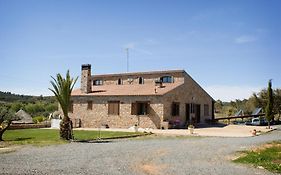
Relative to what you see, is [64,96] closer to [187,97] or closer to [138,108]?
[138,108]

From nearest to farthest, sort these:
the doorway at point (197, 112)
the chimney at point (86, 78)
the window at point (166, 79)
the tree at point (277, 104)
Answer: the chimney at point (86, 78) < the window at point (166, 79) < the doorway at point (197, 112) < the tree at point (277, 104)

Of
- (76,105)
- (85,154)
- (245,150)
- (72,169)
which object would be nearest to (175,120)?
(76,105)

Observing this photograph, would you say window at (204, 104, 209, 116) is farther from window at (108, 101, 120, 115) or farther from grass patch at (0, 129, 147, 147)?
grass patch at (0, 129, 147, 147)

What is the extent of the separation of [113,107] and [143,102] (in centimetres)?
335

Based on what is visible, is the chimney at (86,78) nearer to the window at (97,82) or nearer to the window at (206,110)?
the window at (97,82)

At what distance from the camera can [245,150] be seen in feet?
51.5

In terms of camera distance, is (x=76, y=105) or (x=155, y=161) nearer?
(x=155, y=161)

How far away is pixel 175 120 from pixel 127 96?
511cm

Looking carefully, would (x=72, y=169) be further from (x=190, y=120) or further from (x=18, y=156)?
(x=190, y=120)

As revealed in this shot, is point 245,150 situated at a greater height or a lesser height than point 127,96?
lesser

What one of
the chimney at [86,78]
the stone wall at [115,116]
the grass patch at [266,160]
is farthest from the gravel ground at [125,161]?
the chimney at [86,78]

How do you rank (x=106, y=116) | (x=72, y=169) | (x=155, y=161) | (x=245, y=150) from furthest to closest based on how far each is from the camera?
1. (x=106, y=116)
2. (x=245, y=150)
3. (x=155, y=161)
4. (x=72, y=169)

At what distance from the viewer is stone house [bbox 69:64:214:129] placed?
30234mm

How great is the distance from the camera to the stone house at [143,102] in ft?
99.2
